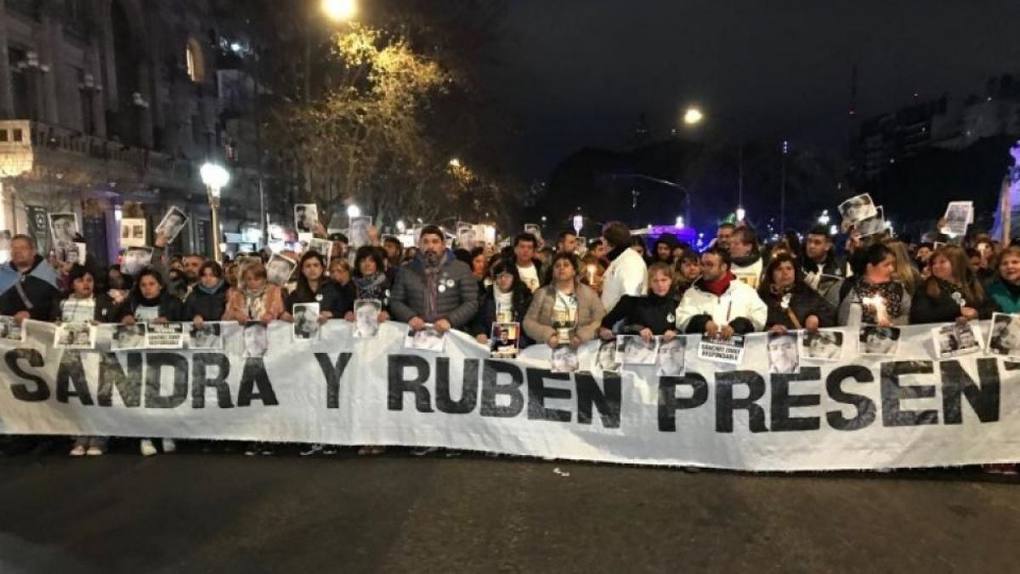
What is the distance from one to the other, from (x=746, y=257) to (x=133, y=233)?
624cm

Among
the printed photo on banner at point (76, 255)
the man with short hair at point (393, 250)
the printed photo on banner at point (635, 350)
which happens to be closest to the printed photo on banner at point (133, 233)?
the printed photo on banner at point (76, 255)

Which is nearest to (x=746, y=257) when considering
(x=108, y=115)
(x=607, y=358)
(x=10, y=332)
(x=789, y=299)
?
Answer: (x=789, y=299)

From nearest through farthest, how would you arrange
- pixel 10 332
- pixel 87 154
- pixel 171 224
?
pixel 10 332 < pixel 171 224 < pixel 87 154

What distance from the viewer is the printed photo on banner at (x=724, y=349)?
5.36m

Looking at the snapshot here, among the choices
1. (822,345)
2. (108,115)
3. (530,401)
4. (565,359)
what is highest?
(108,115)

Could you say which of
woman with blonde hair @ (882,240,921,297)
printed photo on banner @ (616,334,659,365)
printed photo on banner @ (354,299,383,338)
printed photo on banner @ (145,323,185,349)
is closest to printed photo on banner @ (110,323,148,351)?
printed photo on banner @ (145,323,185,349)

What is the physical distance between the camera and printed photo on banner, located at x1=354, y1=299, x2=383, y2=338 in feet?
19.3

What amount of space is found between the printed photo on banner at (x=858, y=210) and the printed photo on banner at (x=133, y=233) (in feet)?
24.1

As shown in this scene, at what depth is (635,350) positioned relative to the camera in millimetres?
5500

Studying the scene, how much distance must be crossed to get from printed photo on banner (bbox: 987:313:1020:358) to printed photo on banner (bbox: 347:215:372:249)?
772 centimetres

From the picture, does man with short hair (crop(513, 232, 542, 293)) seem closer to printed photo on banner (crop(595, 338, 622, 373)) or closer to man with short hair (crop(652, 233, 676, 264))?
printed photo on banner (crop(595, 338, 622, 373))

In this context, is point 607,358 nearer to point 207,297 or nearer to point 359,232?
point 207,297

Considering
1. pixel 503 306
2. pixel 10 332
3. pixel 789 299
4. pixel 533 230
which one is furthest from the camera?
pixel 533 230

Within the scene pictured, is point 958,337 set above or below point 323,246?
below
